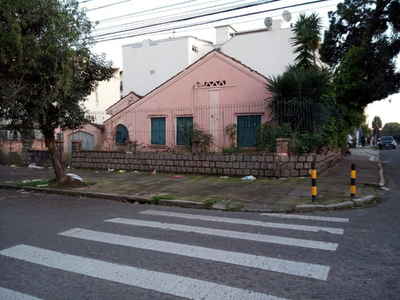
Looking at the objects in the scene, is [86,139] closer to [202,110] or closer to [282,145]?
[202,110]

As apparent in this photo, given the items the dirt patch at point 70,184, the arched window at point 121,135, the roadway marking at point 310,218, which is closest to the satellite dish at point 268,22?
the arched window at point 121,135

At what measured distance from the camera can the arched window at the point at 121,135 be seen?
18.4 meters

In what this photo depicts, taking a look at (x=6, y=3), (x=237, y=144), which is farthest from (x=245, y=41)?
(x=6, y=3)

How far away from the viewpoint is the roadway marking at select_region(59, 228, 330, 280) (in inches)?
173

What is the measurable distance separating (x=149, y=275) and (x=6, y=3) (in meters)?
7.76

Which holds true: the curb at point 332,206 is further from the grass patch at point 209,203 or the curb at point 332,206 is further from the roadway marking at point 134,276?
the roadway marking at point 134,276

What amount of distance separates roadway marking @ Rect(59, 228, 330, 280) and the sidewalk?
3.18 meters

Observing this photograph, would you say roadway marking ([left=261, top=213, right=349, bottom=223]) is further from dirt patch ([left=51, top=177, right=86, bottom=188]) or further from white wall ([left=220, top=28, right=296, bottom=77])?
white wall ([left=220, top=28, right=296, bottom=77])

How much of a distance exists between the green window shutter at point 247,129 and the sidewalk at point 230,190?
9.54ft

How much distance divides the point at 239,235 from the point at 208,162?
25.5ft

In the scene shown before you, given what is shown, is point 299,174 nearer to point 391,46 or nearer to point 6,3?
point 391,46

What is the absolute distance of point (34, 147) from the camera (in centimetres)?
1958

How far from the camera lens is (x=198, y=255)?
197 inches

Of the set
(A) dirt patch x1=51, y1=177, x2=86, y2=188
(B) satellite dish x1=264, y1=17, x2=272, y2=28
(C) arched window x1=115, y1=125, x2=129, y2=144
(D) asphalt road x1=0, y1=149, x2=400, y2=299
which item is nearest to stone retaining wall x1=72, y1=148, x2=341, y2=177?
(C) arched window x1=115, y1=125, x2=129, y2=144
